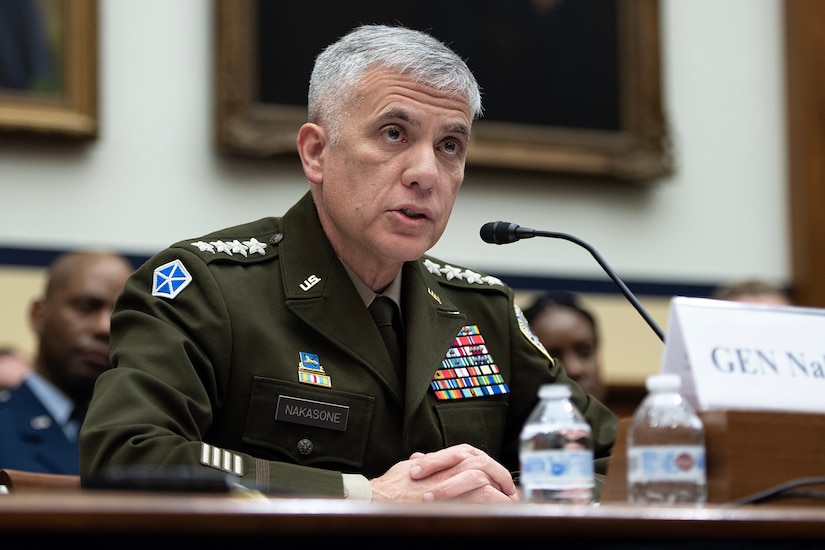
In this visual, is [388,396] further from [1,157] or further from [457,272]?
[1,157]

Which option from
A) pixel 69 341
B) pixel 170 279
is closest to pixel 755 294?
pixel 69 341

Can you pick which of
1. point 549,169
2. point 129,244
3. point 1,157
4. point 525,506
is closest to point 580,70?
point 549,169

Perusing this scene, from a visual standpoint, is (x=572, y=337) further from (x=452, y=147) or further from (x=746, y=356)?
(x=746, y=356)

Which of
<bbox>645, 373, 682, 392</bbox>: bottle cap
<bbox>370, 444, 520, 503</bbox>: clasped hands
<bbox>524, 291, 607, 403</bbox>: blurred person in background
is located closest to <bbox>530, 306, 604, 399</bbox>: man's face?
<bbox>524, 291, 607, 403</bbox>: blurred person in background

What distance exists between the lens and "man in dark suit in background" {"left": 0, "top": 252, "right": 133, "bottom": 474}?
13.3ft

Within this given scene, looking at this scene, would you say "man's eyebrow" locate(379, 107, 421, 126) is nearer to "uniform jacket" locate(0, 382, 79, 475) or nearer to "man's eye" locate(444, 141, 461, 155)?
"man's eye" locate(444, 141, 461, 155)

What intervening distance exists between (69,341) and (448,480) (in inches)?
96.5

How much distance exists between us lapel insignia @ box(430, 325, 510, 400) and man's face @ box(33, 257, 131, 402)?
6.13 ft

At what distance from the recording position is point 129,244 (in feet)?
15.9

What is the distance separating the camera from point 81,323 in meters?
4.21

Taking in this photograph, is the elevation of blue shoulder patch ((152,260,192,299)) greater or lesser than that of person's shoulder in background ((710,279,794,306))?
greater

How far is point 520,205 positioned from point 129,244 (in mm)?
1654

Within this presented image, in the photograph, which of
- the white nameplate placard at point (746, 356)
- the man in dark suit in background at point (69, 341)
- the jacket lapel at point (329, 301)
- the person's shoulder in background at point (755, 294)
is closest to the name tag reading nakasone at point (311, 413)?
the jacket lapel at point (329, 301)

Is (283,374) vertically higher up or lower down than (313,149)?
lower down
